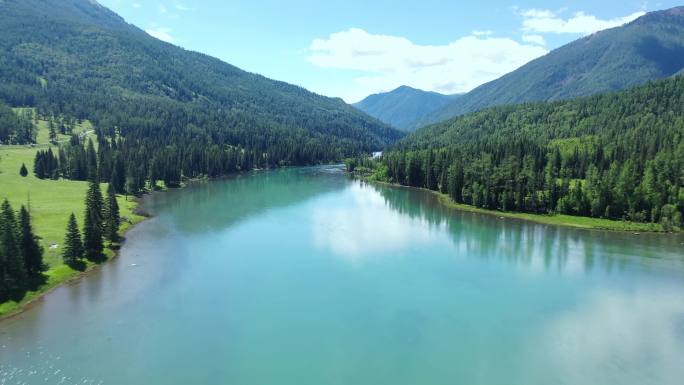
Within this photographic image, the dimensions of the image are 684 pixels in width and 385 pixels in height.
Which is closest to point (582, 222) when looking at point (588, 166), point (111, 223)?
point (588, 166)

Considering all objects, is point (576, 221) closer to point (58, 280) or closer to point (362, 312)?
point (362, 312)

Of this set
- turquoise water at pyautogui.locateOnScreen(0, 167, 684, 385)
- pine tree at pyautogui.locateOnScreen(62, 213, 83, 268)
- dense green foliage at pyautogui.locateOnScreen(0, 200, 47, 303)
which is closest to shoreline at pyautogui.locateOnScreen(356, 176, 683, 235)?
turquoise water at pyautogui.locateOnScreen(0, 167, 684, 385)

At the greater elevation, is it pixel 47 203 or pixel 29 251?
pixel 47 203

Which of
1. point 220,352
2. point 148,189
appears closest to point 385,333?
point 220,352

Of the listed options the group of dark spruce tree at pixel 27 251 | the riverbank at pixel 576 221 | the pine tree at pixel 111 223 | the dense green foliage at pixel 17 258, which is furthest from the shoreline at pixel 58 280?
the riverbank at pixel 576 221

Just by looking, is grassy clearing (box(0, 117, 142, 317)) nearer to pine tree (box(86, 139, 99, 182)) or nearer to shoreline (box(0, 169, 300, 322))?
shoreline (box(0, 169, 300, 322))

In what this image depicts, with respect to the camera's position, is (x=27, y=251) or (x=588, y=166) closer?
(x=27, y=251)

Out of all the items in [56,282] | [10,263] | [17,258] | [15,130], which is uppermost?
[15,130]
